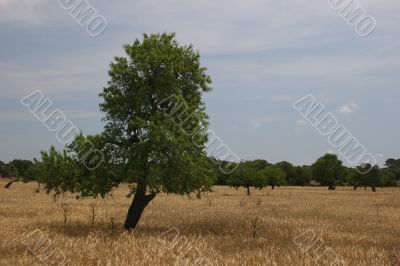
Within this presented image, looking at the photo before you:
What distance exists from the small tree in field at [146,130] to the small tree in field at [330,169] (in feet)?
339

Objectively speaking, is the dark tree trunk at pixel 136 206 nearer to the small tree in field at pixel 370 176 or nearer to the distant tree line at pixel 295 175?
the distant tree line at pixel 295 175

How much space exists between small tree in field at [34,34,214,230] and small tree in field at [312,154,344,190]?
339 ft

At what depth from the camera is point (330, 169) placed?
12175 centimetres

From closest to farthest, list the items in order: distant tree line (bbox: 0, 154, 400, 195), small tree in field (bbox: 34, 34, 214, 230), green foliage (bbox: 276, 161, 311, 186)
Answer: small tree in field (bbox: 34, 34, 214, 230) < distant tree line (bbox: 0, 154, 400, 195) < green foliage (bbox: 276, 161, 311, 186)

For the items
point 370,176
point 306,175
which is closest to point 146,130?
point 370,176

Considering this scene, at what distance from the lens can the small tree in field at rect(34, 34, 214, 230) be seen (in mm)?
19688

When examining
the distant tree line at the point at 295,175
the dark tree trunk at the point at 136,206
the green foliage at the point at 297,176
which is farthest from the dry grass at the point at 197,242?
the green foliage at the point at 297,176

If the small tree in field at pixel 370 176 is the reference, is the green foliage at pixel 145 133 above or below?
below

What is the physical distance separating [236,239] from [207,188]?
363 cm

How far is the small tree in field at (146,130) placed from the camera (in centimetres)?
1969

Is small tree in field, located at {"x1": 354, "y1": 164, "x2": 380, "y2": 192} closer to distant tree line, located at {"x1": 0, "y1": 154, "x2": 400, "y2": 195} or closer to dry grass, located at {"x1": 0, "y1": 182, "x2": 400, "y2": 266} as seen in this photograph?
distant tree line, located at {"x1": 0, "y1": 154, "x2": 400, "y2": 195}

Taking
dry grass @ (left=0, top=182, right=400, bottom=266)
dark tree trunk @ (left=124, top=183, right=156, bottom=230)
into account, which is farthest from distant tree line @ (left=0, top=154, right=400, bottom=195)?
dark tree trunk @ (left=124, top=183, right=156, bottom=230)

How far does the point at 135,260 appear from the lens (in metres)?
12.5

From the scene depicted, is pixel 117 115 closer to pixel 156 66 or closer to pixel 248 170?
pixel 156 66
